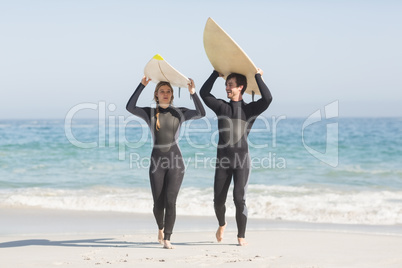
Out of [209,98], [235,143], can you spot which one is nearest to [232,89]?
[209,98]

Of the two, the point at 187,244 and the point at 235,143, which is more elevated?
the point at 235,143

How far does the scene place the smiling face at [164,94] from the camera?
6.67 meters

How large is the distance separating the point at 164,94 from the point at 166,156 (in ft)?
2.43

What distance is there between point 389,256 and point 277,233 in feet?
6.01

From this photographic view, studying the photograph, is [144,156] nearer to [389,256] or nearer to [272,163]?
[272,163]

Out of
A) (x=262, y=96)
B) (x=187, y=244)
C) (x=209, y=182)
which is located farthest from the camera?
(x=209, y=182)

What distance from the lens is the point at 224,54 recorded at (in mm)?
6539

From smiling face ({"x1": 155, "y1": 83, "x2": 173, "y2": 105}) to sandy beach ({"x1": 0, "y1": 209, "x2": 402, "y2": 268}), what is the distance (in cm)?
172

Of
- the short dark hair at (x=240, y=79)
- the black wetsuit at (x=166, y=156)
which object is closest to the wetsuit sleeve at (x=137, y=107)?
the black wetsuit at (x=166, y=156)

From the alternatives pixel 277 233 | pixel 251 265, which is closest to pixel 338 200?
pixel 277 233

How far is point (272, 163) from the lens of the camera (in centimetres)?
1900

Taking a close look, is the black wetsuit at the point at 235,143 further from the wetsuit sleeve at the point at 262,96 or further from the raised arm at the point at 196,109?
the raised arm at the point at 196,109

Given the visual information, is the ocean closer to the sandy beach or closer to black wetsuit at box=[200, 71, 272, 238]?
the sandy beach

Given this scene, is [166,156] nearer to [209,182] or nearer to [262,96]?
[262,96]
